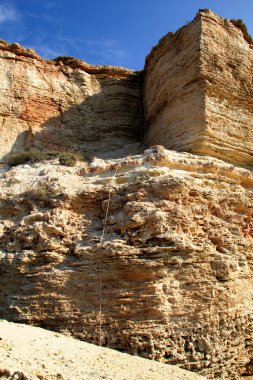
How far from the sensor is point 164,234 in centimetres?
718

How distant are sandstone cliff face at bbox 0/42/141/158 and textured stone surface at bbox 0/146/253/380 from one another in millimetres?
4243

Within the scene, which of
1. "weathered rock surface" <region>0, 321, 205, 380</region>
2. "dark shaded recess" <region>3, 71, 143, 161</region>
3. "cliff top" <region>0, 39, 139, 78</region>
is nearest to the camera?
"weathered rock surface" <region>0, 321, 205, 380</region>

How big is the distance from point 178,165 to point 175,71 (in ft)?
11.9

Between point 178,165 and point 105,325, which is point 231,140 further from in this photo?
point 105,325

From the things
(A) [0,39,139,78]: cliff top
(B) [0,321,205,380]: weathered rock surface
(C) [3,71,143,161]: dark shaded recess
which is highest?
(A) [0,39,139,78]: cliff top

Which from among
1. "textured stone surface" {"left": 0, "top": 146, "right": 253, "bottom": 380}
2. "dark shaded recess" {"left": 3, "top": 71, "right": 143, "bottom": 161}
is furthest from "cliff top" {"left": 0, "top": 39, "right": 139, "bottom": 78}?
"textured stone surface" {"left": 0, "top": 146, "right": 253, "bottom": 380}

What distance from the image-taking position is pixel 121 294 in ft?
22.2

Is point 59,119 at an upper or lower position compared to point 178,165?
upper

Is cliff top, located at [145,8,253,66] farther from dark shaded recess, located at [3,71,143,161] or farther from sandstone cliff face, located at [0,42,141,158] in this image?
sandstone cliff face, located at [0,42,141,158]

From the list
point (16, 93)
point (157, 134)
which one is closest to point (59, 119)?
point (16, 93)

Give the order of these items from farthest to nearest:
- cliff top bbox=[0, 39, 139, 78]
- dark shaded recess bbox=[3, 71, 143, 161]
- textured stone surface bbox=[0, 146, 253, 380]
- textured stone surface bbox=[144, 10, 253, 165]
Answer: cliff top bbox=[0, 39, 139, 78]
dark shaded recess bbox=[3, 71, 143, 161]
textured stone surface bbox=[144, 10, 253, 165]
textured stone surface bbox=[0, 146, 253, 380]

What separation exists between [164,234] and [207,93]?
14.5 ft

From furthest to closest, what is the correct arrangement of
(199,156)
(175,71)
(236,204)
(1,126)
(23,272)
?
1. (1,126)
2. (175,71)
3. (199,156)
4. (236,204)
5. (23,272)

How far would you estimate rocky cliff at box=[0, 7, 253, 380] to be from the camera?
22.0 feet
